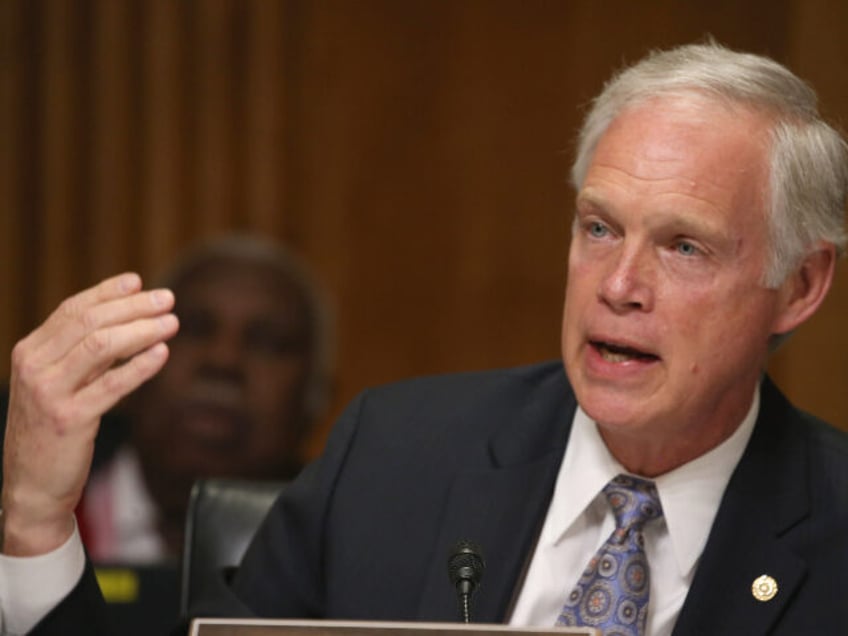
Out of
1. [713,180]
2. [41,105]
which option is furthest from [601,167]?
[41,105]

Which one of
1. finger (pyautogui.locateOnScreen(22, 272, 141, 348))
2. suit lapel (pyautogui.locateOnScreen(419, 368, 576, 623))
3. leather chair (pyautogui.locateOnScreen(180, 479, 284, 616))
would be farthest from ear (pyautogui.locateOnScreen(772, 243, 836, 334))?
finger (pyautogui.locateOnScreen(22, 272, 141, 348))

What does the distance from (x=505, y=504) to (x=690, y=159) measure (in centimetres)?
62

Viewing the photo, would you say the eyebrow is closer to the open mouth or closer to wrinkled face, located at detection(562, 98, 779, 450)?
wrinkled face, located at detection(562, 98, 779, 450)

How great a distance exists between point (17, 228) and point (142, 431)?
971 mm

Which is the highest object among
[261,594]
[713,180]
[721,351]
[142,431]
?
[713,180]

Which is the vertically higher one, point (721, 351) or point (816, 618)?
point (721, 351)

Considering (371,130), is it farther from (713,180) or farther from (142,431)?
(713,180)

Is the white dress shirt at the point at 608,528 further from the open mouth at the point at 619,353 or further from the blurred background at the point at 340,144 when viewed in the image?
the blurred background at the point at 340,144

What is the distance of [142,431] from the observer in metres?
4.27

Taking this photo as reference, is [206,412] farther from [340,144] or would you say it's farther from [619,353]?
[619,353]

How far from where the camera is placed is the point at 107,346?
212 centimetres

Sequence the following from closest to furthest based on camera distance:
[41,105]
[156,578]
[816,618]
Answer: [816,618] → [156,578] → [41,105]

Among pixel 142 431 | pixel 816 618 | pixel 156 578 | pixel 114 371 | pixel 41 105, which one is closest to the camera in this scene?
pixel 114 371

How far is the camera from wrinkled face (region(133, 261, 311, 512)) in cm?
425
